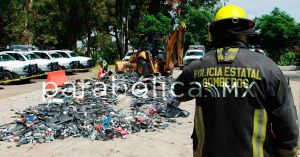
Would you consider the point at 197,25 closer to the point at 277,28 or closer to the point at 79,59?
the point at 277,28

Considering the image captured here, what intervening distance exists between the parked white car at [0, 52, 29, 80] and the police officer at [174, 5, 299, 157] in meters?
18.1

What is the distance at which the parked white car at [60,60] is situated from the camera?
23953 mm

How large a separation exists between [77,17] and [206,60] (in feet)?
→ 117

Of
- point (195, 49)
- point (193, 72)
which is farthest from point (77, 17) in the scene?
point (193, 72)

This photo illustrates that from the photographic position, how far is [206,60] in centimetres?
247

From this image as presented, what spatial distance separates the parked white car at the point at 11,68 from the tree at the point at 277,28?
1956 cm

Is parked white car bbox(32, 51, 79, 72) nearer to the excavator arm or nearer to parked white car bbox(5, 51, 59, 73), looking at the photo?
parked white car bbox(5, 51, 59, 73)

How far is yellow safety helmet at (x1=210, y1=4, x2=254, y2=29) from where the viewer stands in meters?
2.40

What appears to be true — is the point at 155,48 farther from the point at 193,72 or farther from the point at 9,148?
the point at 193,72

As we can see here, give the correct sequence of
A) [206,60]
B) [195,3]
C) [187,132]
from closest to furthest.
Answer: [206,60]
[187,132]
[195,3]

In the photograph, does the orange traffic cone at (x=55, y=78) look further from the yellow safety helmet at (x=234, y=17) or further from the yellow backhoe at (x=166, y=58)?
the yellow safety helmet at (x=234, y=17)

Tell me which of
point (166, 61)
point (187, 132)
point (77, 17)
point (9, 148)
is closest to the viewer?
point (9, 148)

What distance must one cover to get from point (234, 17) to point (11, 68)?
18.4 metres

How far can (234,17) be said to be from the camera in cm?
239
